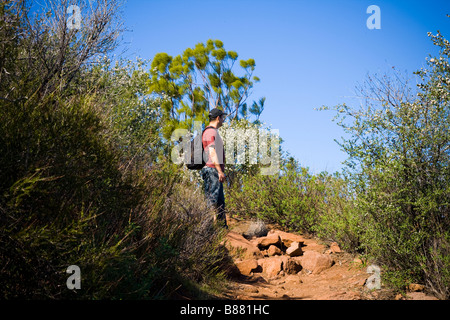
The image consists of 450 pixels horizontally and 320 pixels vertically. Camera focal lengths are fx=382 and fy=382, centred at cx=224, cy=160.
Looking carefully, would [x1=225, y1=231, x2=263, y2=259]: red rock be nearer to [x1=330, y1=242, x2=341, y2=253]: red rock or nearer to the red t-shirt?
[x1=330, y1=242, x2=341, y2=253]: red rock

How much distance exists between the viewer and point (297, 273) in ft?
20.5

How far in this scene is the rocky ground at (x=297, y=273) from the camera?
479cm

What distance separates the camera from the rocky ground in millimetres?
4793

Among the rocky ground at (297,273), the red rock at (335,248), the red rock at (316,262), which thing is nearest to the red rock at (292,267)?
the rocky ground at (297,273)

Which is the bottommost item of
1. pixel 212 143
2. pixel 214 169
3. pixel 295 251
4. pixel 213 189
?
pixel 295 251

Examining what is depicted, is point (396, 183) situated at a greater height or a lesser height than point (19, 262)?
greater

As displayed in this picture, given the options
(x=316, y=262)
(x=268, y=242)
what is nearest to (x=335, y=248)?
(x=316, y=262)

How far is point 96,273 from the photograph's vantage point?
2.96 metres

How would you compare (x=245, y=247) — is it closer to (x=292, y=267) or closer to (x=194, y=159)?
(x=292, y=267)

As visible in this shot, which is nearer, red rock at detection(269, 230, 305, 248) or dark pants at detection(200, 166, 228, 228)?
dark pants at detection(200, 166, 228, 228)

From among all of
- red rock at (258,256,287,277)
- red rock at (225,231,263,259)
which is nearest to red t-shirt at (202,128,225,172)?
red rock at (225,231,263,259)
